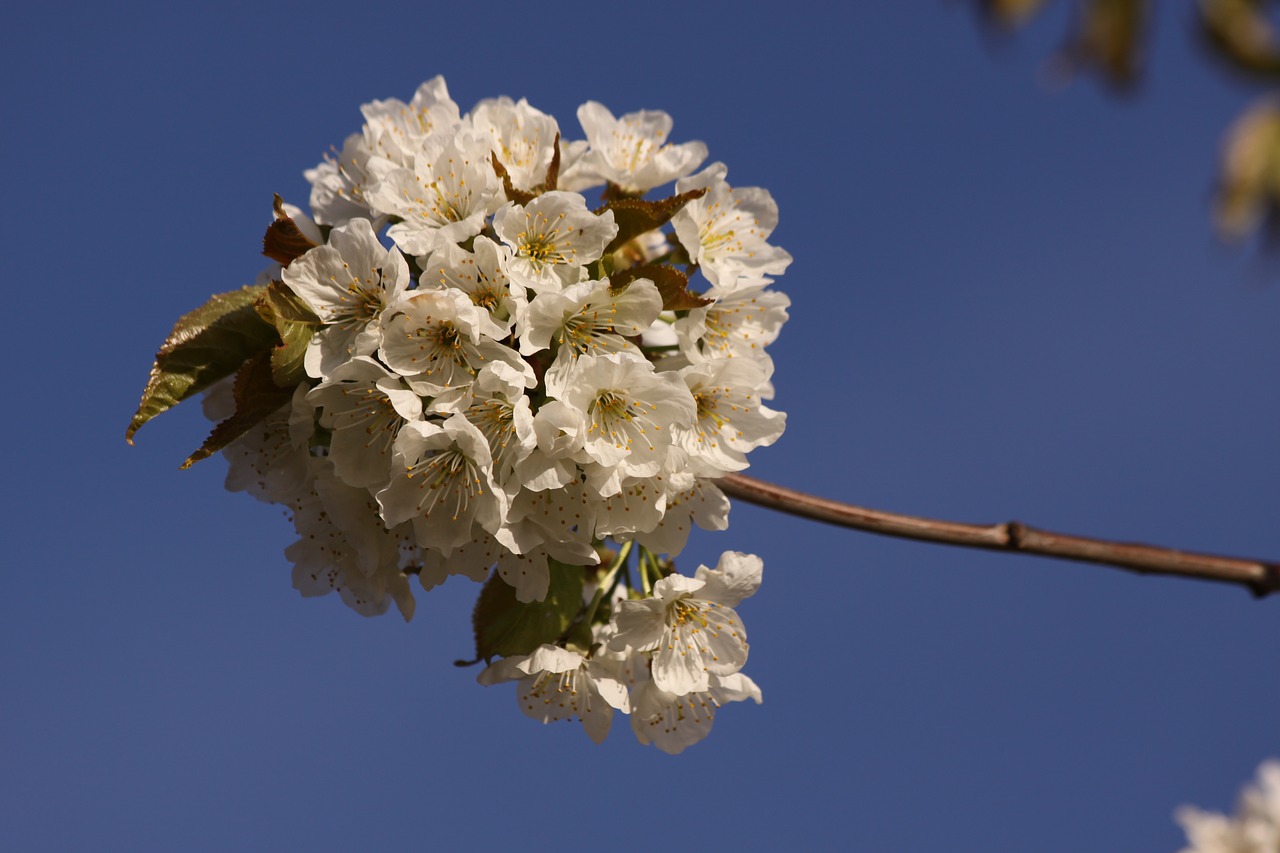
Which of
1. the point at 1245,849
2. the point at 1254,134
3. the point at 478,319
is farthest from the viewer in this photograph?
the point at 1245,849

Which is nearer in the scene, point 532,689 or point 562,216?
point 562,216

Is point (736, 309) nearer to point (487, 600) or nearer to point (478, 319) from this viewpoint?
point (478, 319)

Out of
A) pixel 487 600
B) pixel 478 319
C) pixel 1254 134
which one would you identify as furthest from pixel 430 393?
pixel 1254 134

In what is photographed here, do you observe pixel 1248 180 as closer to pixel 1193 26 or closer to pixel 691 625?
pixel 1193 26

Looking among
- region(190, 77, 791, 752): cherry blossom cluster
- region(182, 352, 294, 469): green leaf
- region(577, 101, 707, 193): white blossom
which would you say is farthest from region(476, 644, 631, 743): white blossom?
region(577, 101, 707, 193): white blossom

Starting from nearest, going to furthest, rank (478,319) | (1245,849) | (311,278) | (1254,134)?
(1254,134)
(478,319)
(311,278)
(1245,849)

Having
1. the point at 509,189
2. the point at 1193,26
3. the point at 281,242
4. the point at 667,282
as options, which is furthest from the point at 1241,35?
the point at 281,242
